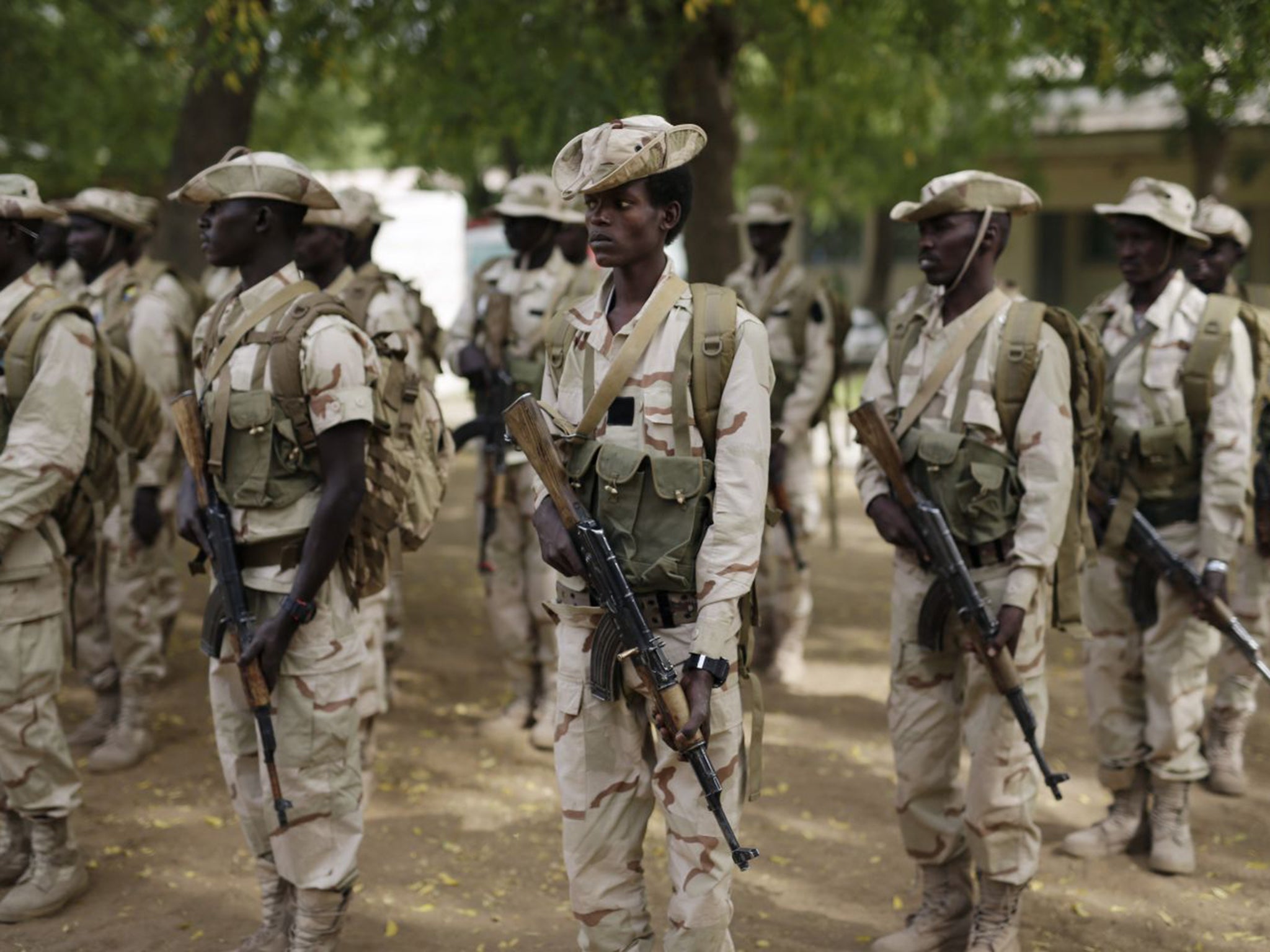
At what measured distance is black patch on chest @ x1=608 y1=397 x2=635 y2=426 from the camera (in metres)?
3.57

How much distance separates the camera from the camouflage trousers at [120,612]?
6691 millimetres

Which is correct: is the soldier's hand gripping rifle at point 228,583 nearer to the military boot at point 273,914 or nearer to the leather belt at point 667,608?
the military boot at point 273,914

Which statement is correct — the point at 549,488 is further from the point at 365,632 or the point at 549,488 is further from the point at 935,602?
the point at 365,632

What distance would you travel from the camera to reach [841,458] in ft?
54.1

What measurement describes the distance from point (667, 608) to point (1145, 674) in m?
2.90

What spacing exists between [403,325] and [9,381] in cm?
206

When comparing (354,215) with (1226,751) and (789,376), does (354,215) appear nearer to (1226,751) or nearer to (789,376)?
(789,376)

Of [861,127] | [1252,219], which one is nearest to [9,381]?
[861,127]

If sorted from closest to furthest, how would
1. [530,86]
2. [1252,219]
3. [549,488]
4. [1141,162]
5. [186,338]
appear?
[549,488] < [186,338] < [530,86] < [1141,162] < [1252,219]

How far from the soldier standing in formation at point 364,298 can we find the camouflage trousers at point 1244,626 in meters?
4.02

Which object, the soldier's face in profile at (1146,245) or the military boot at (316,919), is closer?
the military boot at (316,919)

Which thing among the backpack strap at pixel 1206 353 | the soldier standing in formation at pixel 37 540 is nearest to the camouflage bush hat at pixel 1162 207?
the backpack strap at pixel 1206 353

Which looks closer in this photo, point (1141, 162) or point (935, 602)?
point (935, 602)

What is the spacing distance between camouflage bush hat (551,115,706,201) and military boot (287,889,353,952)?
230cm
